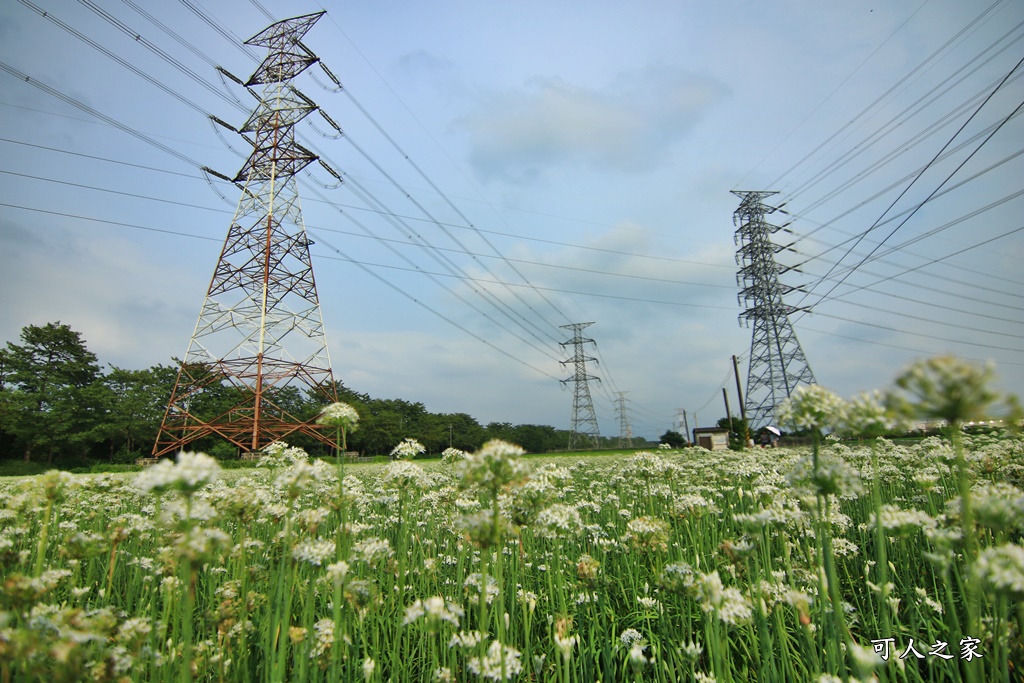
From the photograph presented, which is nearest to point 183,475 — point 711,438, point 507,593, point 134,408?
point 507,593

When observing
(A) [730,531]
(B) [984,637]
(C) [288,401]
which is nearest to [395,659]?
(B) [984,637]

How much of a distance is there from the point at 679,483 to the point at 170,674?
22.6ft

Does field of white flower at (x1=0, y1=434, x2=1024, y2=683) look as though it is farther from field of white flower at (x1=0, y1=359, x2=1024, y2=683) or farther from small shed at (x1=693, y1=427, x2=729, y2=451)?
small shed at (x1=693, y1=427, x2=729, y2=451)

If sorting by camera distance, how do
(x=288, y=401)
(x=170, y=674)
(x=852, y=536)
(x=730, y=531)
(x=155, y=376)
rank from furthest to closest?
(x=288, y=401)
(x=155, y=376)
(x=730, y=531)
(x=852, y=536)
(x=170, y=674)

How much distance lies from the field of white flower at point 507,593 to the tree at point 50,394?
60489 mm

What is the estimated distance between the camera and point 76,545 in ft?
9.68

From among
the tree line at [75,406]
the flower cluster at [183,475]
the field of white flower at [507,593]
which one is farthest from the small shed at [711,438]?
the flower cluster at [183,475]

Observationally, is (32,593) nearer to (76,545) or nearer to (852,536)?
(76,545)

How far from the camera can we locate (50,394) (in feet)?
164

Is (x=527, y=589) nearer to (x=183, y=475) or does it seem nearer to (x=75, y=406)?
(x=183, y=475)

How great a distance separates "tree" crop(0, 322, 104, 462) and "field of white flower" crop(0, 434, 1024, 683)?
60.5 meters

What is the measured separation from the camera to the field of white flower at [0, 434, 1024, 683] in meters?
1.96

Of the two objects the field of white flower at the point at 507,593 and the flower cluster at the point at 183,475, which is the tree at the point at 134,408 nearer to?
the field of white flower at the point at 507,593

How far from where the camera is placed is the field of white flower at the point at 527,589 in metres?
1.86
